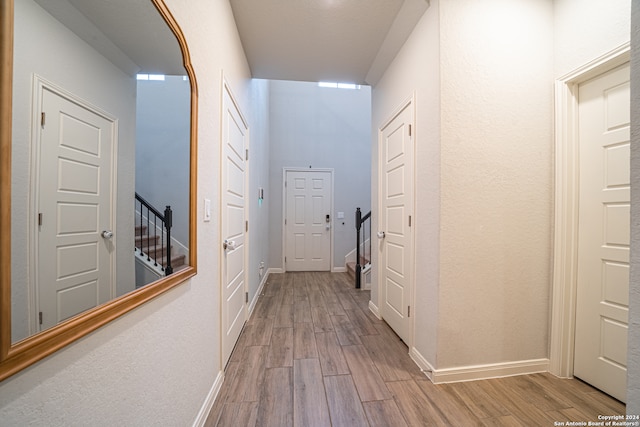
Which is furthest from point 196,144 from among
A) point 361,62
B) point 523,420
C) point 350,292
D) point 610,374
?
point 350,292

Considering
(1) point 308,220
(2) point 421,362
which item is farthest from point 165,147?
(1) point 308,220

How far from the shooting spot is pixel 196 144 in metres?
1.12

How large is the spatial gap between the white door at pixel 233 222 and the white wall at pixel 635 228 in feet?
5.74

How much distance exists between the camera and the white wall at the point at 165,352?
50cm

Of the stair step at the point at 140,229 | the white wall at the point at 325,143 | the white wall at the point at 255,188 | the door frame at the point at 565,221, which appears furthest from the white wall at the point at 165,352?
the white wall at the point at 325,143

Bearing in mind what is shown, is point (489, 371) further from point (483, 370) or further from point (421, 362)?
point (421, 362)

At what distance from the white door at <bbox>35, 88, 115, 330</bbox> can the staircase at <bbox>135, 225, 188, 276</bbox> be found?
0.41 feet

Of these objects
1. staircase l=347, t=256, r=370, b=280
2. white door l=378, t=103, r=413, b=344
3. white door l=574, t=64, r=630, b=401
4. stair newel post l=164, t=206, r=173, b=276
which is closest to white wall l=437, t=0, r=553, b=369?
white door l=574, t=64, r=630, b=401

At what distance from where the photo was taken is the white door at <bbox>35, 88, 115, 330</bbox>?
0.48 m

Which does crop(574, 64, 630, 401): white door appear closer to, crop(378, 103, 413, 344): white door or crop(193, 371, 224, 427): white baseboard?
crop(378, 103, 413, 344): white door

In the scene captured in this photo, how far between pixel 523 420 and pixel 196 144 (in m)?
2.18

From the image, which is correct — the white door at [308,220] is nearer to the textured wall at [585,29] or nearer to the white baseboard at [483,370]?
the white baseboard at [483,370]

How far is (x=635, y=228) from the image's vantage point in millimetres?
684

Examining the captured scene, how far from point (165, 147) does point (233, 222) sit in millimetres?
982
